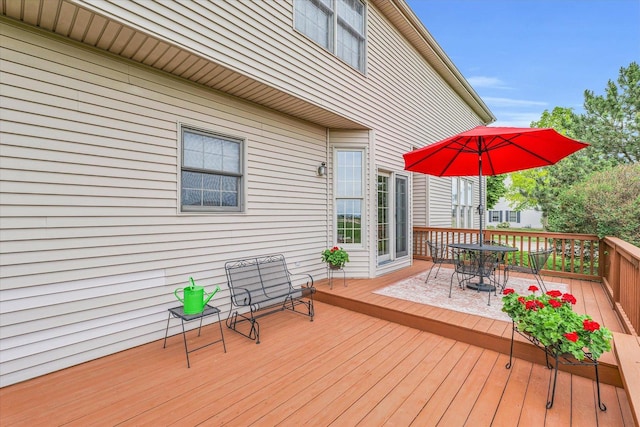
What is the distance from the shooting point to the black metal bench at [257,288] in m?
3.80

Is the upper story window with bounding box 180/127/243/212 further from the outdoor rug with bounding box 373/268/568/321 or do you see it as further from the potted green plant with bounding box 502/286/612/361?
the potted green plant with bounding box 502/286/612/361

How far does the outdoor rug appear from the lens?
12.6ft

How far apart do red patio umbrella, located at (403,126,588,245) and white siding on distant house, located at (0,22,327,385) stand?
3.22 m

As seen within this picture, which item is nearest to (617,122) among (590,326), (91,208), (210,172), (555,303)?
(555,303)

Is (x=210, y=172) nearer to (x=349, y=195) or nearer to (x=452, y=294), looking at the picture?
(x=349, y=195)

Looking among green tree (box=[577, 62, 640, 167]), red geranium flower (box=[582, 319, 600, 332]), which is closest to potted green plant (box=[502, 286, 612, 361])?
red geranium flower (box=[582, 319, 600, 332])

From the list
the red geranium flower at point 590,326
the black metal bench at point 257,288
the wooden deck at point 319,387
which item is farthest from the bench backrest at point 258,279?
the red geranium flower at point 590,326

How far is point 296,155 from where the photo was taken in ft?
17.2

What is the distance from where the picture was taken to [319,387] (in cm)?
250

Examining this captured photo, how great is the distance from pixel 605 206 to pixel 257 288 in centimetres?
639

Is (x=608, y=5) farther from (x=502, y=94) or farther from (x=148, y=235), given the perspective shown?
(x=148, y=235)

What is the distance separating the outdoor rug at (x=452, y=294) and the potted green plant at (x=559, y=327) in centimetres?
119

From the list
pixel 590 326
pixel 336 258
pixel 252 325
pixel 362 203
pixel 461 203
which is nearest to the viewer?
pixel 590 326

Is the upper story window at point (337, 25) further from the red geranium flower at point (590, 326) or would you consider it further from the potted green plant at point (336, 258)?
the red geranium flower at point (590, 326)
